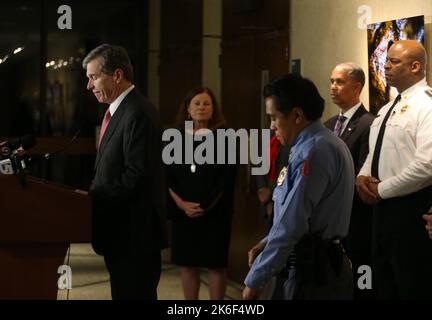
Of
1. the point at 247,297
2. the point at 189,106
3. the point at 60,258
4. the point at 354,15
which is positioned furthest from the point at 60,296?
the point at 247,297

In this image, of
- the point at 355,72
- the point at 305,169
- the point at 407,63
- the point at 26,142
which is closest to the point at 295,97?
the point at 305,169

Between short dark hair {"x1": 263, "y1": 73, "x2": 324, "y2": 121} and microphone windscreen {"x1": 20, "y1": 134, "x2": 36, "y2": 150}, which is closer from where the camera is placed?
short dark hair {"x1": 263, "y1": 73, "x2": 324, "y2": 121}

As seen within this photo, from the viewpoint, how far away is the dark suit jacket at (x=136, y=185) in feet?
10.7

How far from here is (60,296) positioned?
201 inches

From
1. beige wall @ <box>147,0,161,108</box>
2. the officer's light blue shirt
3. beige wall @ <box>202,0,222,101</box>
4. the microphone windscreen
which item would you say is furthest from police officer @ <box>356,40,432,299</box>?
beige wall @ <box>147,0,161,108</box>

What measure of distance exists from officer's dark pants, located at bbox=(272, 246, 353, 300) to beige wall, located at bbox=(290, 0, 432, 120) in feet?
6.76

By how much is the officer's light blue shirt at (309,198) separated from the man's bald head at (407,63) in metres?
1.32

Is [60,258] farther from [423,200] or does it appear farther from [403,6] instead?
[403,6]

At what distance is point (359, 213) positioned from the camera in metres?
4.23

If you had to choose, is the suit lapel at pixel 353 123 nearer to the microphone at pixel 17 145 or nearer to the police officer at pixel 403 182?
the police officer at pixel 403 182

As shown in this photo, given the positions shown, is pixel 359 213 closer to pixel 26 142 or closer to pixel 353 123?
pixel 353 123

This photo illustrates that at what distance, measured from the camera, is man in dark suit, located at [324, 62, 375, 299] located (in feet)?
13.8

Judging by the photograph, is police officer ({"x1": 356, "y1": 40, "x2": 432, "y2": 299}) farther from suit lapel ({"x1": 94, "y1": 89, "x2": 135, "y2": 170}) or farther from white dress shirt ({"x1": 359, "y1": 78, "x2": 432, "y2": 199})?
suit lapel ({"x1": 94, "y1": 89, "x2": 135, "y2": 170})

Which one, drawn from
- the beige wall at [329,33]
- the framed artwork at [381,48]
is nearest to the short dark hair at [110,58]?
the framed artwork at [381,48]
